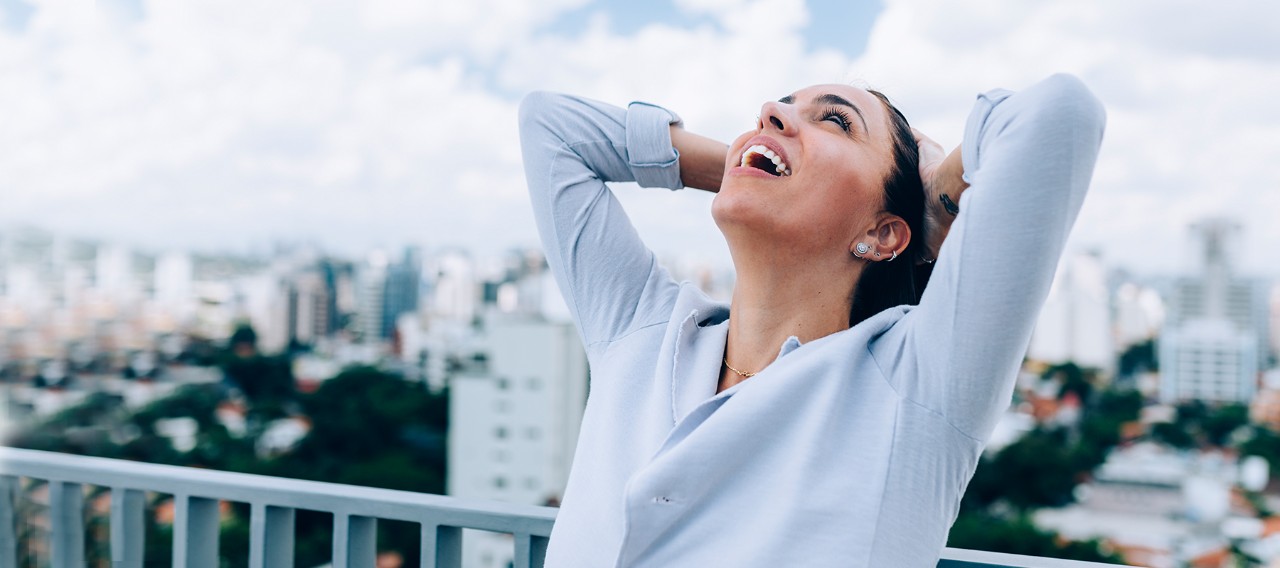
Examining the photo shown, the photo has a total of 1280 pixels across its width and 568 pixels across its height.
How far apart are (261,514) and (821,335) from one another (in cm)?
87

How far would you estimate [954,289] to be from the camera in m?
0.70

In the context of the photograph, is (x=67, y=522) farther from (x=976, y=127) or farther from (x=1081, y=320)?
(x=1081, y=320)

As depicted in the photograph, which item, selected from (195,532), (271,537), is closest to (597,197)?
(271,537)

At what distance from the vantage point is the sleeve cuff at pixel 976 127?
0.76 meters

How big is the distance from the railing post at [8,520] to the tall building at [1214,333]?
22.6 m

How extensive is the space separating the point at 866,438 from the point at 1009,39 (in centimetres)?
1851

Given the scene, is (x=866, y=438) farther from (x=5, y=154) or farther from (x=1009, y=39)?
(x=1009, y=39)

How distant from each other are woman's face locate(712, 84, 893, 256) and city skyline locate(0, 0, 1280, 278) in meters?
11.0

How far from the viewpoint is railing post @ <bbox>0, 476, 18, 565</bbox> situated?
1.58m

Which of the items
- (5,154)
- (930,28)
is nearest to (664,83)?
(930,28)

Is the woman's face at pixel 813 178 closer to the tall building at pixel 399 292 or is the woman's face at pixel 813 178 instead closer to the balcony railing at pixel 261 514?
the balcony railing at pixel 261 514

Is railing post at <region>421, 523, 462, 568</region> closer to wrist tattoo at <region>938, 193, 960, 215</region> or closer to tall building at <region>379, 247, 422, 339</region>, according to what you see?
wrist tattoo at <region>938, 193, 960, 215</region>

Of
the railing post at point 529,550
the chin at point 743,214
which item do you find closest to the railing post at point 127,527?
the railing post at point 529,550

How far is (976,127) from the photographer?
2.51 feet
